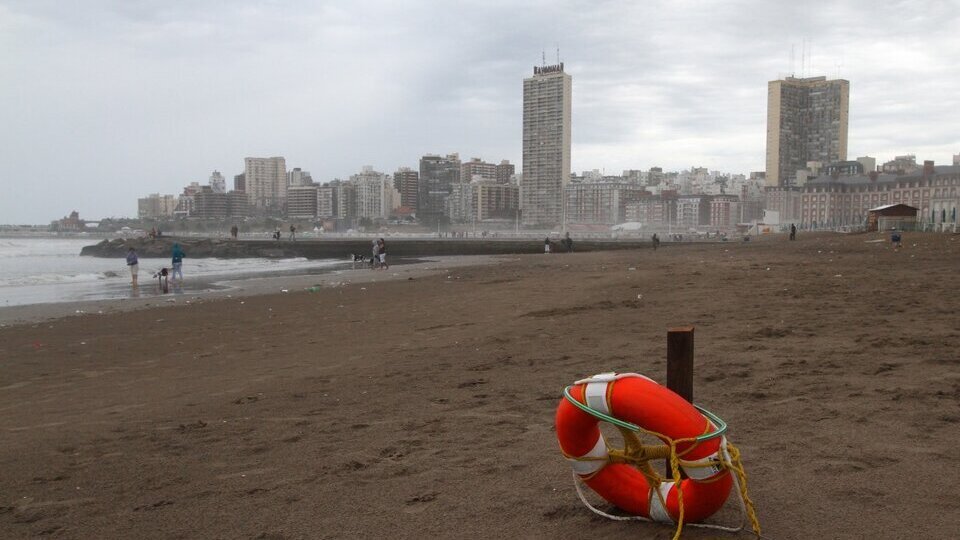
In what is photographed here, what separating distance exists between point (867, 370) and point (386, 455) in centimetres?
446

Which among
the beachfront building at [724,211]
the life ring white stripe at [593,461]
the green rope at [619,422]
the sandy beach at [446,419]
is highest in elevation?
the beachfront building at [724,211]

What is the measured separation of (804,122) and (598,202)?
57000 millimetres

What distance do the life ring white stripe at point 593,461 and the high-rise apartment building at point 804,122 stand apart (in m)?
183

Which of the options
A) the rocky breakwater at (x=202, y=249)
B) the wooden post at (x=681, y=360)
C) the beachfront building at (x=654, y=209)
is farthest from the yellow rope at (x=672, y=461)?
the beachfront building at (x=654, y=209)

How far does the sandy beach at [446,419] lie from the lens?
3520 mm

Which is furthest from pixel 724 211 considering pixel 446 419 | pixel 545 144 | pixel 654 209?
pixel 446 419

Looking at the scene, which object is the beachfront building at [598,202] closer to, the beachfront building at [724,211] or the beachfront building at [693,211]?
the beachfront building at [693,211]

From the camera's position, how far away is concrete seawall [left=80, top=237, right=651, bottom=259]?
2308 inches

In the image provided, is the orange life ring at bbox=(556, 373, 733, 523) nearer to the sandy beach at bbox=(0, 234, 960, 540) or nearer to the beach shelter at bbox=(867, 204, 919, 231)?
the sandy beach at bbox=(0, 234, 960, 540)

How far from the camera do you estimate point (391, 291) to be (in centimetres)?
1797

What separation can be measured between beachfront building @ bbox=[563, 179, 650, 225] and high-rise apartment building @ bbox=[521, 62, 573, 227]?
8830 millimetres

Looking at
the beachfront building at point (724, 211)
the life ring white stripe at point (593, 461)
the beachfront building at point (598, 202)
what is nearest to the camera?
the life ring white stripe at point (593, 461)

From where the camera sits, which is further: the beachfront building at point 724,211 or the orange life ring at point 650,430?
the beachfront building at point 724,211

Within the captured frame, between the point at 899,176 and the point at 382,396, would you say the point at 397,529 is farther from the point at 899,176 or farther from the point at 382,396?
the point at 899,176
